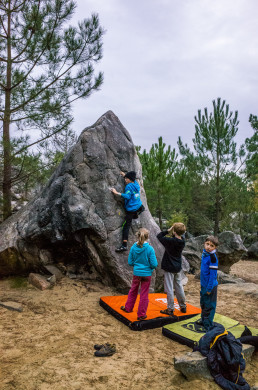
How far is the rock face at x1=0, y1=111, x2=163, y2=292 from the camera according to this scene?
619 centimetres

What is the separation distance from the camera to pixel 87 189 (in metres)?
6.52

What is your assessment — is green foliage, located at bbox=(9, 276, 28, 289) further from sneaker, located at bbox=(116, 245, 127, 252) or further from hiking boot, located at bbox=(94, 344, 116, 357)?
hiking boot, located at bbox=(94, 344, 116, 357)

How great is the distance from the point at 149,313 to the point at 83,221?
2336 millimetres

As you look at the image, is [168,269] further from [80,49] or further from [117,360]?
[80,49]

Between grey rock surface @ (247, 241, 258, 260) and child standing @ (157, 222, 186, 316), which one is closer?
child standing @ (157, 222, 186, 316)

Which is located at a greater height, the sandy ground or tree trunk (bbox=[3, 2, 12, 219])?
tree trunk (bbox=[3, 2, 12, 219])

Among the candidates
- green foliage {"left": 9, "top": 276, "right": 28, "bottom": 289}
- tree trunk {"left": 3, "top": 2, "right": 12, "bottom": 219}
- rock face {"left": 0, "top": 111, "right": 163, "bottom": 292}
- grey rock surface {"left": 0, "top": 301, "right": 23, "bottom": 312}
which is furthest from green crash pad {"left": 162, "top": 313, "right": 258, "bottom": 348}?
tree trunk {"left": 3, "top": 2, "right": 12, "bottom": 219}

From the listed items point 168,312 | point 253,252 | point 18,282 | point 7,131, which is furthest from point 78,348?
point 253,252

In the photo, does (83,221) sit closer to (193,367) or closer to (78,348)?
(78,348)

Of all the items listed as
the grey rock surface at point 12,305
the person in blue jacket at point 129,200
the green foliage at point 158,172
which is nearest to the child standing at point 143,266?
the person in blue jacket at point 129,200

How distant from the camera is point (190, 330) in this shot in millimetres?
4246

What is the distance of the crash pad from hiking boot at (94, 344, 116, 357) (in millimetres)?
741

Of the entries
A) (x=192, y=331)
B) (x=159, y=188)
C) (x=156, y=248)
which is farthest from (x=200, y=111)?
(x=192, y=331)

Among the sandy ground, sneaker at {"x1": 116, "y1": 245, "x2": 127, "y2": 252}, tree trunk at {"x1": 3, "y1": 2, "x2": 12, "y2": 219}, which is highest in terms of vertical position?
tree trunk at {"x1": 3, "y1": 2, "x2": 12, "y2": 219}
